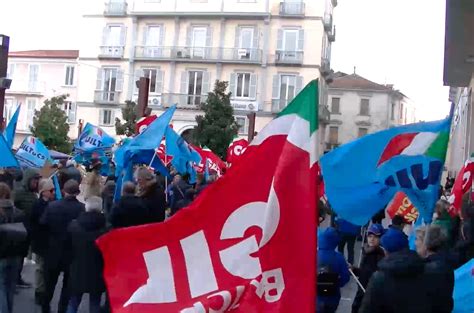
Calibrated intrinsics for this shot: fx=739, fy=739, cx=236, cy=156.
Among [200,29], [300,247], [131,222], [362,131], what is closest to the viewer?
[300,247]

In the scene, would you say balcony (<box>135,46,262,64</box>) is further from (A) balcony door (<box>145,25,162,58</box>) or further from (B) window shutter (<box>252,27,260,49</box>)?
(B) window shutter (<box>252,27,260,49</box>)

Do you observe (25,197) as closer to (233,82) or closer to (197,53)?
(233,82)

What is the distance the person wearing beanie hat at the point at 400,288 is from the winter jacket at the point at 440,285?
1.6 inches

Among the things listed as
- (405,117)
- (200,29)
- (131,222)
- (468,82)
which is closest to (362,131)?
(405,117)

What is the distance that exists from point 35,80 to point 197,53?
15970mm

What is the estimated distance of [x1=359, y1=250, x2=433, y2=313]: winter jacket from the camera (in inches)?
177

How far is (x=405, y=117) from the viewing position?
88.4 metres

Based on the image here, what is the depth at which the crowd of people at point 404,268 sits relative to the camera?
14.8 ft

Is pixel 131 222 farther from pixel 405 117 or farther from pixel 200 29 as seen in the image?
pixel 405 117

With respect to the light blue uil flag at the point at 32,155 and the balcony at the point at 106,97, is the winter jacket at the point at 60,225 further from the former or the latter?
the balcony at the point at 106,97

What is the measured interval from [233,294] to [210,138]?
115 feet

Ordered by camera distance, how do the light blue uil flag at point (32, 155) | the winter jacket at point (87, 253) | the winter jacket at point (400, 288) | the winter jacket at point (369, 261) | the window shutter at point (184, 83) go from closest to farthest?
the winter jacket at point (400, 288), the winter jacket at point (369, 261), the winter jacket at point (87, 253), the light blue uil flag at point (32, 155), the window shutter at point (184, 83)

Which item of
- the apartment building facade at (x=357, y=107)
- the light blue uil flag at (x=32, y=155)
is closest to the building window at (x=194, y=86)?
the apartment building facade at (x=357, y=107)

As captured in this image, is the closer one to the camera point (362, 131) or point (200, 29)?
point (200, 29)
